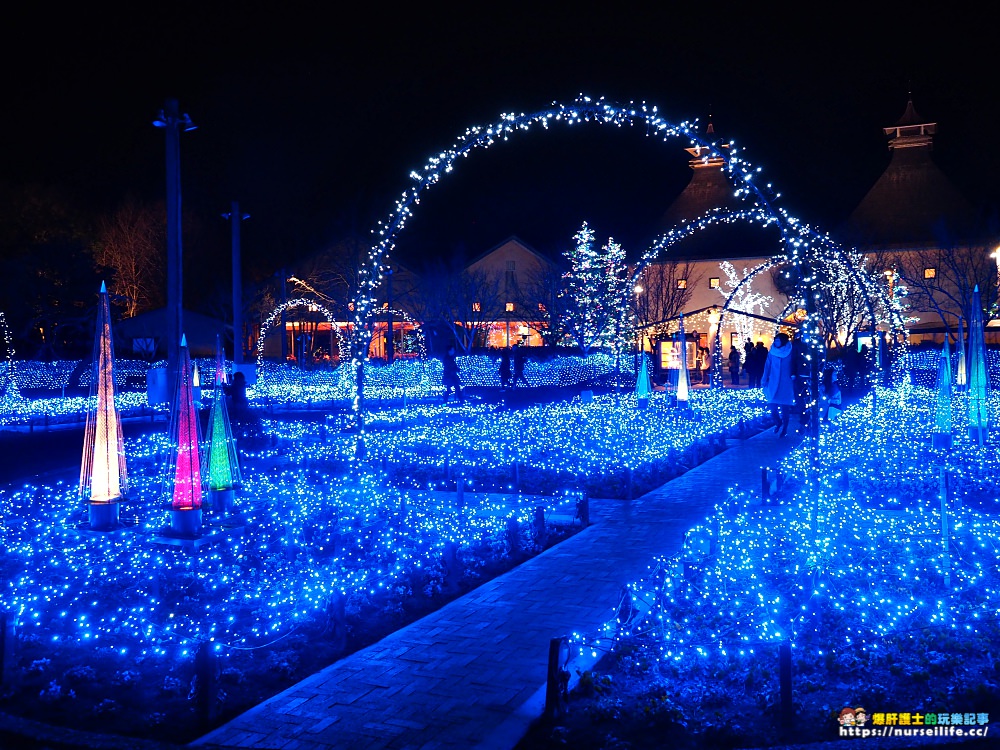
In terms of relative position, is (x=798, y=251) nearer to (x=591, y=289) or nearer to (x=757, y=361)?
(x=757, y=361)

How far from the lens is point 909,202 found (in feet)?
153

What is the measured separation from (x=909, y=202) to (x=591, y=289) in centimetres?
1908

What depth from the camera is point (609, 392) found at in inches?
1073

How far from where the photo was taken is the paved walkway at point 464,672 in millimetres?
4465

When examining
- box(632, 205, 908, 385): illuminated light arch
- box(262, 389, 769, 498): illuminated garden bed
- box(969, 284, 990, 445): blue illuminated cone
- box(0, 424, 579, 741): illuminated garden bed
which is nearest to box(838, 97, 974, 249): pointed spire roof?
box(632, 205, 908, 385): illuminated light arch

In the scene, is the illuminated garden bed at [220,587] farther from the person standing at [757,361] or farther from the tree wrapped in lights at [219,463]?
the person standing at [757,361]

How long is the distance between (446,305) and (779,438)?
29.4m

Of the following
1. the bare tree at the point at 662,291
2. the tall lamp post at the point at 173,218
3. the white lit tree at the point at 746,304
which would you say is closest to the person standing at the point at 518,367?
the tall lamp post at the point at 173,218

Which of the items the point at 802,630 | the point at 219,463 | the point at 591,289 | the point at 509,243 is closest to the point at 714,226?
the point at 591,289

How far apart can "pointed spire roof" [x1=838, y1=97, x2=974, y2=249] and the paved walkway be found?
39743 millimetres

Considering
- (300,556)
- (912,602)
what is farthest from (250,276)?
(912,602)

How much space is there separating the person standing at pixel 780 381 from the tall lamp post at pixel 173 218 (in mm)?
10738

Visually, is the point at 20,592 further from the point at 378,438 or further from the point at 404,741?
the point at 378,438

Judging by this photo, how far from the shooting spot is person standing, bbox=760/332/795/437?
1587 cm
